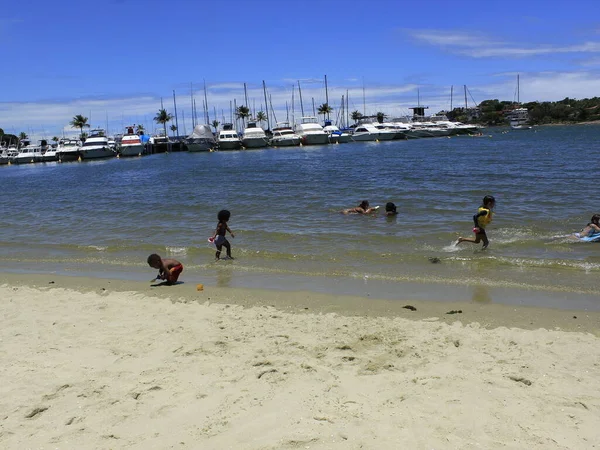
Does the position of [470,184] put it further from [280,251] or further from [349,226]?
[280,251]

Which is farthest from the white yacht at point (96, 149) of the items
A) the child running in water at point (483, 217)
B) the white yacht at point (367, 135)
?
the child running in water at point (483, 217)

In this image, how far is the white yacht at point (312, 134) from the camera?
79.9m

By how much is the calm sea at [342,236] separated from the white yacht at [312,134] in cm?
5234

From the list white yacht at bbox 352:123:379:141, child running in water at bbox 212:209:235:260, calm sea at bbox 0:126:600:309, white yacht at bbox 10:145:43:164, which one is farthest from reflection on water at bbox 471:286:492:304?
white yacht at bbox 352:123:379:141

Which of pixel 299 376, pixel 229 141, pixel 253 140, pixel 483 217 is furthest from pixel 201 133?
pixel 299 376

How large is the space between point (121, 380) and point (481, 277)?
6.56 meters

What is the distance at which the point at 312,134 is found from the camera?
79.8 meters

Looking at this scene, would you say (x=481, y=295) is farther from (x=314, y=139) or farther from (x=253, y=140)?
(x=314, y=139)

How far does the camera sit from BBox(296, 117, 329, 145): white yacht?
7993 cm

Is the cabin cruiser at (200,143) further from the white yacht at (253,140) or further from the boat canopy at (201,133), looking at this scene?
the white yacht at (253,140)

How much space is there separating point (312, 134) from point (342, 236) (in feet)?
220

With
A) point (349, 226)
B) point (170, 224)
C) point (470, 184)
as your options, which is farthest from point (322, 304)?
point (470, 184)

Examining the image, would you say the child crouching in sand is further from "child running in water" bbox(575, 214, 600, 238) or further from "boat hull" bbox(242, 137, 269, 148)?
"boat hull" bbox(242, 137, 269, 148)

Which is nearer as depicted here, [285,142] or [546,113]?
A: [285,142]
